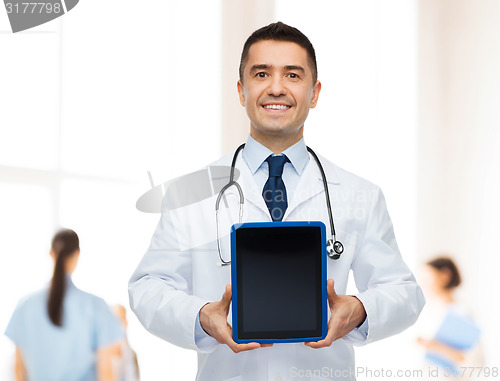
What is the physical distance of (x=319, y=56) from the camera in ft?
4.99

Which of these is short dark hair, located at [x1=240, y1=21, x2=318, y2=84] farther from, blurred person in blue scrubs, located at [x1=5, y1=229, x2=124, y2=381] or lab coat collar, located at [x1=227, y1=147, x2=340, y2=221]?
blurred person in blue scrubs, located at [x1=5, y1=229, x2=124, y2=381]

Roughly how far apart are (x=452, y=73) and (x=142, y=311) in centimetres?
106

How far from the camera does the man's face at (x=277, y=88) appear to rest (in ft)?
3.61

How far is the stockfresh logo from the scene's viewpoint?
1307 mm

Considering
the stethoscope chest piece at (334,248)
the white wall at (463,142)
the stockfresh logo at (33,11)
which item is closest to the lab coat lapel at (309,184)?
the stethoscope chest piece at (334,248)

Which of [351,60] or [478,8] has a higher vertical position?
[478,8]

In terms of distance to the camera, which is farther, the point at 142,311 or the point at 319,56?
the point at 319,56

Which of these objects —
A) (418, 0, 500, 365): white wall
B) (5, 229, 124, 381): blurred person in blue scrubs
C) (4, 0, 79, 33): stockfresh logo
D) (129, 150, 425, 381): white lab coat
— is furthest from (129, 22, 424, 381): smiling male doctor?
(4, 0, 79, 33): stockfresh logo

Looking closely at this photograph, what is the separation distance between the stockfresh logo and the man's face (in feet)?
1.77

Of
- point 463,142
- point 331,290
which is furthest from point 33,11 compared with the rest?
point 463,142

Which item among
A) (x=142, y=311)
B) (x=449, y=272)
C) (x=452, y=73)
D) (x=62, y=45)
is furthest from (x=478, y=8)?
(x=142, y=311)

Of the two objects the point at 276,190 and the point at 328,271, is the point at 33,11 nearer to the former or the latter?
the point at 276,190

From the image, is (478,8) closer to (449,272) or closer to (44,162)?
(449,272)

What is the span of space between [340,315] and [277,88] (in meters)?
0.45
